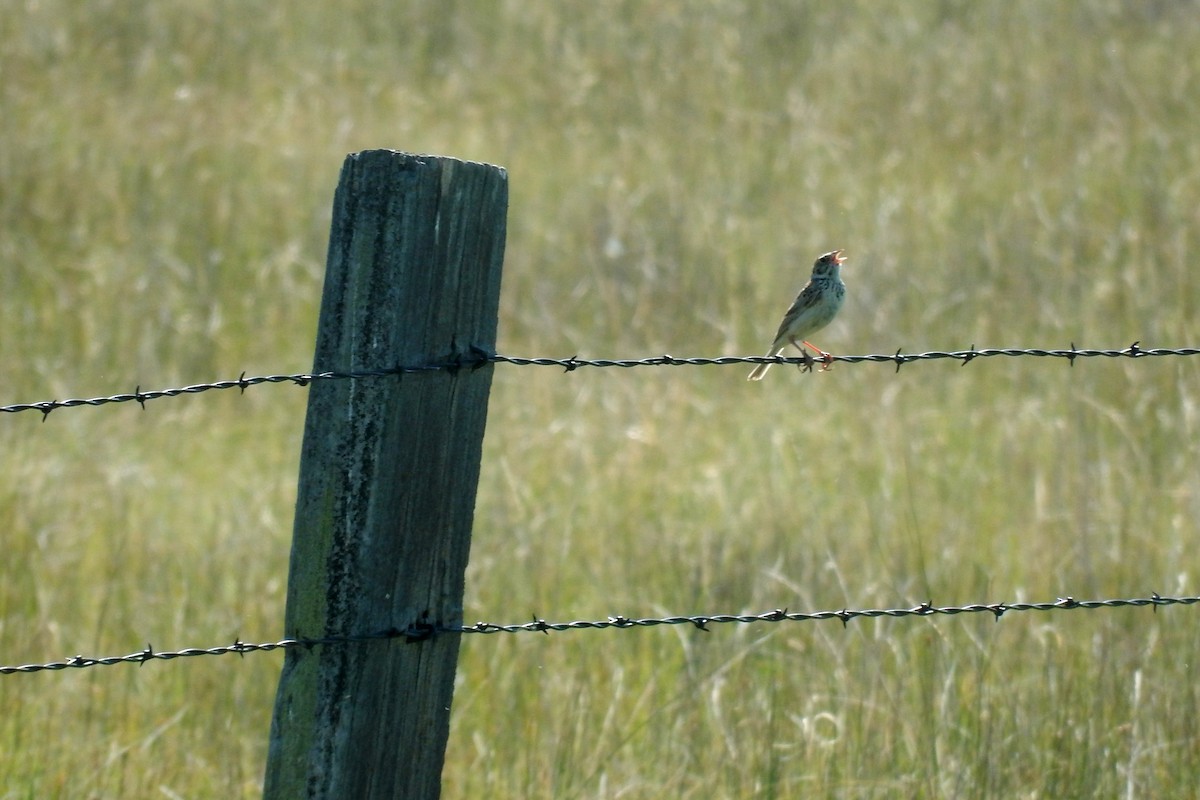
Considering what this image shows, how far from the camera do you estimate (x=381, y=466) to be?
2.36 meters

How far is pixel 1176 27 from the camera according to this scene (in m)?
15.1

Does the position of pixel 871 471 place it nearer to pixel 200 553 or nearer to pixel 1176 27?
pixel 200 553

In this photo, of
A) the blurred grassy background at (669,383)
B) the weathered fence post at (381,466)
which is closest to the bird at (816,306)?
the blurred grassy background at (669,383)

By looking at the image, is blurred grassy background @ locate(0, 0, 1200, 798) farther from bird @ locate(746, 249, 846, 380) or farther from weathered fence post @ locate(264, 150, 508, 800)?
weathered fence post @ locate(264, 150, 508, 800)

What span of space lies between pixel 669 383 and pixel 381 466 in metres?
6.19

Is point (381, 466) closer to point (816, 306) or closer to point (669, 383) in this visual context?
point (816, 306)

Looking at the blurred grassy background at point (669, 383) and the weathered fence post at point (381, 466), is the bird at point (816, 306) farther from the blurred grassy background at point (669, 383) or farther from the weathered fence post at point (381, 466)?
the weathered fence post at point (381, 466)

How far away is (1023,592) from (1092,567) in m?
0.27

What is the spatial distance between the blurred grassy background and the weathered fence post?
5.97 ft

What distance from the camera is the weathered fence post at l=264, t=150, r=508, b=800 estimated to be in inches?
92.8

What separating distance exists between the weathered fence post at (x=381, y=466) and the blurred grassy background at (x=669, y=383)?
182 cm

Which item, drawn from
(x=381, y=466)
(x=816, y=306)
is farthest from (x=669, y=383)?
(x=381, y=466)

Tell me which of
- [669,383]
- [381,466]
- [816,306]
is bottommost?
[381,466]

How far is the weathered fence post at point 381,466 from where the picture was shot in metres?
2.36
